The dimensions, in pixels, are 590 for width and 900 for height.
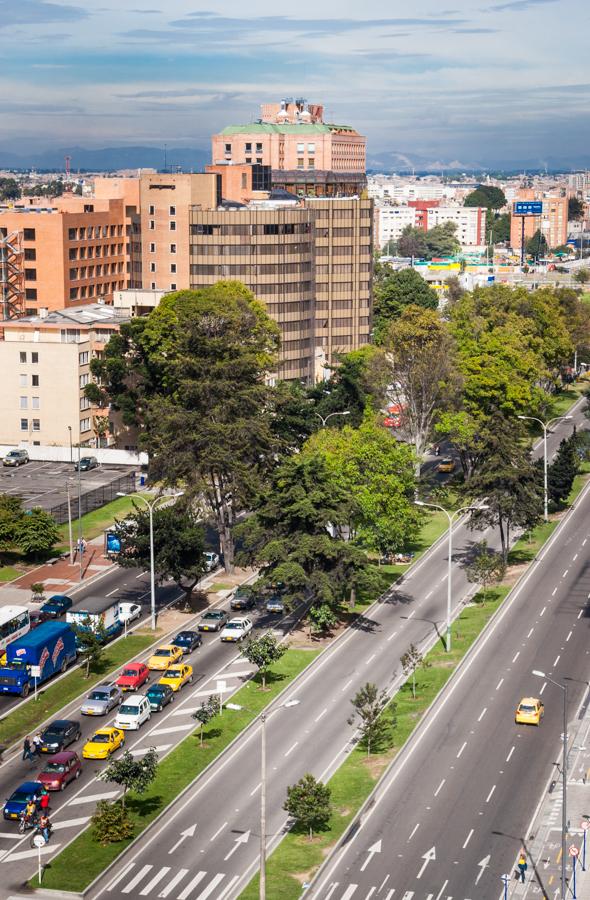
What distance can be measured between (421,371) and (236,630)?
51.4 m

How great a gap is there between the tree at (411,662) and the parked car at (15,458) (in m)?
77.0

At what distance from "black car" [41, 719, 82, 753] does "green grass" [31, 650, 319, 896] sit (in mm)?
6231

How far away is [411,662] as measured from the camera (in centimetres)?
9075

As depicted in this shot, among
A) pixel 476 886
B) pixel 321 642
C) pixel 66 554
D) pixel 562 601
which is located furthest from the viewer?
pixel 66 554

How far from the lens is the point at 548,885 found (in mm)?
64438

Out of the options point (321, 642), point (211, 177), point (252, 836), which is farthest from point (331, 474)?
point (211, 177)

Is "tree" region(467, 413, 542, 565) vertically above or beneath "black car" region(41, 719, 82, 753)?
above

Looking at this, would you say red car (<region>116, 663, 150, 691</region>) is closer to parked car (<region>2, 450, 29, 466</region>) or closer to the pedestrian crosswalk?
the pedestrian crosswalk

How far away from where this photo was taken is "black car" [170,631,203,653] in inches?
3853

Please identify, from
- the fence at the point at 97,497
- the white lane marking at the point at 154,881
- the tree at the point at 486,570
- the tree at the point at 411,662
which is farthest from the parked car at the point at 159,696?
the fence at the point at 97,497

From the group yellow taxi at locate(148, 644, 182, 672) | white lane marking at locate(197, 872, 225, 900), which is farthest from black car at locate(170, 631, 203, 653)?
white lane marking at locate(197, 872, 225, 900)

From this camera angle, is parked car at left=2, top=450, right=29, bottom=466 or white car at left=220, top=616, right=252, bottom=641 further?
parked car at left=2, top=450, right=29, bottom=466

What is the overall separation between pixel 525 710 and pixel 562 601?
2703 cm

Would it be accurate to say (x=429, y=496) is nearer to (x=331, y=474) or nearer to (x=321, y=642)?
(x=331, y=474)
